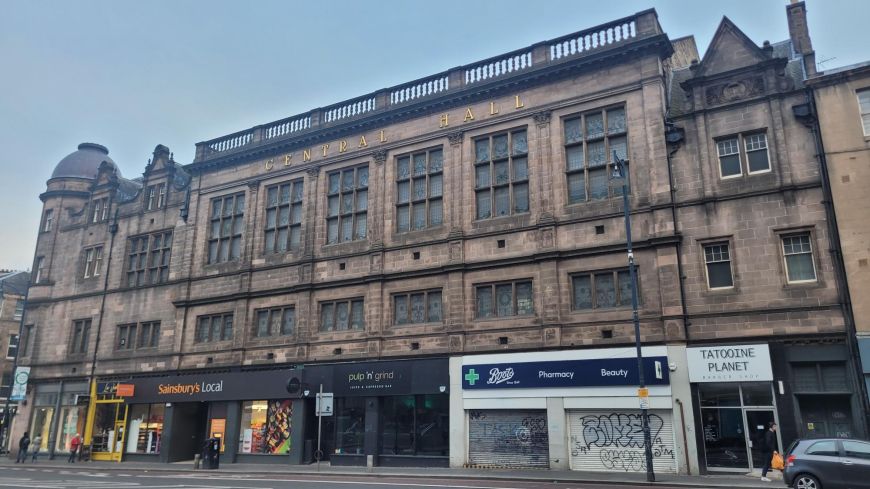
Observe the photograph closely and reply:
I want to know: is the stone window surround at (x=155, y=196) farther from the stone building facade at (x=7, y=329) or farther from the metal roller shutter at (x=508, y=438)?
the stone building facade at (x=7, y=329)

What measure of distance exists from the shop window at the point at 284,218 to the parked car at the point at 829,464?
76.4 ft

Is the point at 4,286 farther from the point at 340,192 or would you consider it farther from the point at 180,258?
the point at 340,192

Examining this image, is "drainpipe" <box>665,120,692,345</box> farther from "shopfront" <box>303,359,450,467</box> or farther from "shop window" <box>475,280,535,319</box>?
"shopfront" <box>303,359,450,467</box>

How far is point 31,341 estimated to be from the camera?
3928cm

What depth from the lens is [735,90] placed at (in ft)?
74.1

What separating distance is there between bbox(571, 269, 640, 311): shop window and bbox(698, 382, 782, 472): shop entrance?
13.8 ft

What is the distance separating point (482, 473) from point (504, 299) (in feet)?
23.0

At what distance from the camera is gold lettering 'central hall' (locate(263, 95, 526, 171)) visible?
27219mm

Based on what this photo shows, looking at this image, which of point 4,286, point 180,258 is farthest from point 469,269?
point 4,286

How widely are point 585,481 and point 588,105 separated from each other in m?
14.6

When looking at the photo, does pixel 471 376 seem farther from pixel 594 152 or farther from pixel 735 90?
pixel 735 90

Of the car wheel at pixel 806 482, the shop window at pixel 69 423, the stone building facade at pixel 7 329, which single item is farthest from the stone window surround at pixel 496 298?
the stone building facade at pixel 7 329

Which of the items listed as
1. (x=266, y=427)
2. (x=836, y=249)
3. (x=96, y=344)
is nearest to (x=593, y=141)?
(x=836, y=249)

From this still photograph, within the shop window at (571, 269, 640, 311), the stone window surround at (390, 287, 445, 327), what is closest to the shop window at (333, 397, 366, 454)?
the stone window surround at (390, 287, 445, 327)
